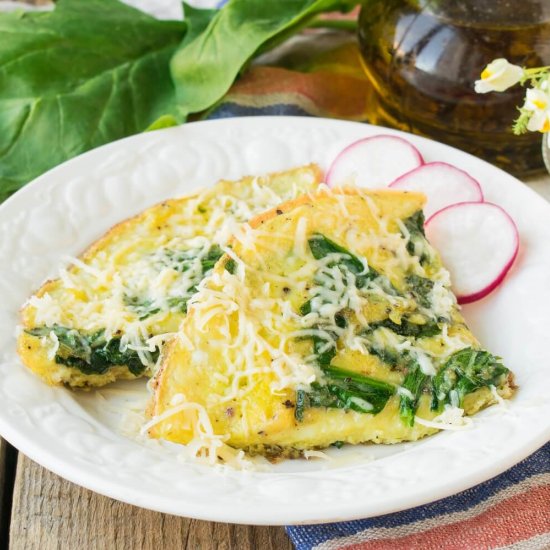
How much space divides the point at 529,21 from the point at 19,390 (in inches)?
115

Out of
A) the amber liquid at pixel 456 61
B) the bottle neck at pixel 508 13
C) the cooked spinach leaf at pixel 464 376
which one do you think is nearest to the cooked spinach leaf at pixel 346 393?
the cooked spinach leaf at pixel 464 376

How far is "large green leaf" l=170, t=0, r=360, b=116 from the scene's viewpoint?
4840 millimetres

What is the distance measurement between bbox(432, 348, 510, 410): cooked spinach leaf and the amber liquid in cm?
179

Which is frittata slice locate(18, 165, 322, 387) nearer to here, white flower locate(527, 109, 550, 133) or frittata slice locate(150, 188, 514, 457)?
frittata slice locate(150, 188, 514, 457)

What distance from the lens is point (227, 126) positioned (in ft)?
14.5

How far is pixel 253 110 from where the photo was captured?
199 inches

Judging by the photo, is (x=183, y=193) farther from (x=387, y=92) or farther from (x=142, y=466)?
(x=142, y=466)

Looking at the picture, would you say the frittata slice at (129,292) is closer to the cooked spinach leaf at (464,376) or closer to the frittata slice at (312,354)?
the frittata slice at (312,354)

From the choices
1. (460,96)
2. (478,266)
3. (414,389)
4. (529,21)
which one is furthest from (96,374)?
(529,21)

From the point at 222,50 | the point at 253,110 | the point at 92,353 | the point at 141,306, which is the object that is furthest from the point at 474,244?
the point at 222,50

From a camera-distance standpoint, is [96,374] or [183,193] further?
[183,193]

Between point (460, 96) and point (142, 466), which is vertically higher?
point (460, 96)

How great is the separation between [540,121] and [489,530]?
167 cm

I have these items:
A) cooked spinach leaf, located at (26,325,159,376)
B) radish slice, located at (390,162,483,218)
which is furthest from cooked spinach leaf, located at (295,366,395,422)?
radish slice, located at (390,162,483,218)
